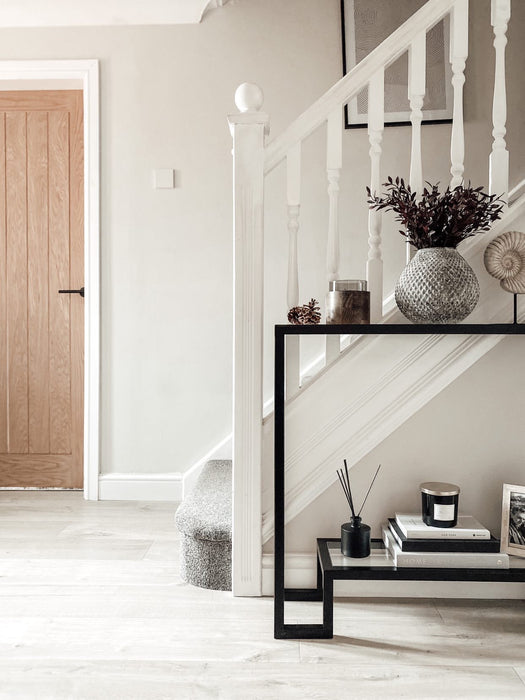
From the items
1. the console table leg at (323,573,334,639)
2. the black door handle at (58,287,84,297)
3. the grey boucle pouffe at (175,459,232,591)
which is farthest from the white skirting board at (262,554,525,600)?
the black door handle at (58,287,84,297)

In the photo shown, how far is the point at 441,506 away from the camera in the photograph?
1670 mm

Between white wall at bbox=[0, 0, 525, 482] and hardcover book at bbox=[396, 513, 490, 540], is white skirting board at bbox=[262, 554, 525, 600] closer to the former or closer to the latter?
hardcover book at bbox=[396, 513, 490, 540]

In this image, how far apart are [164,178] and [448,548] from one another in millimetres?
2125

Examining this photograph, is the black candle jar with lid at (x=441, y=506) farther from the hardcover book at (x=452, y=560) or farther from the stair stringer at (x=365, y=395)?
the stair stringer at (x=365, y=395)

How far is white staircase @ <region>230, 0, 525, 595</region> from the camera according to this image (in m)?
1.83

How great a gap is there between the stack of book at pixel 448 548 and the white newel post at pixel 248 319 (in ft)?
1.45

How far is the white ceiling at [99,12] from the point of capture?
2914 millimetres

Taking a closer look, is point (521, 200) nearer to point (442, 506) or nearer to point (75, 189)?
point (442, 506)

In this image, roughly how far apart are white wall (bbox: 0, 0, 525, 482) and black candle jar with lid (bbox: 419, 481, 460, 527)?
54.6 inches

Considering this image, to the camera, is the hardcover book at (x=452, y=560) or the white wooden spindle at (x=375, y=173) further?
the white wooden spindle at (x=375, y=173)

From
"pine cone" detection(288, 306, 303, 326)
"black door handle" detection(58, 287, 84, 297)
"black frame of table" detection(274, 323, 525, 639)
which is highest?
"black door handle" detection(58, 287, 84, 297)

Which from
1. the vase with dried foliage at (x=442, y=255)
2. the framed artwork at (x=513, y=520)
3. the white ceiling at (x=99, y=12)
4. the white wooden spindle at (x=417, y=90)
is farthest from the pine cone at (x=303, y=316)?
the white ceiling at (x=99, y=12)

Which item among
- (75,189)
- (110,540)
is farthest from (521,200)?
(75,189)

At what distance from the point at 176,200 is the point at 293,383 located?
1465 millimetres
